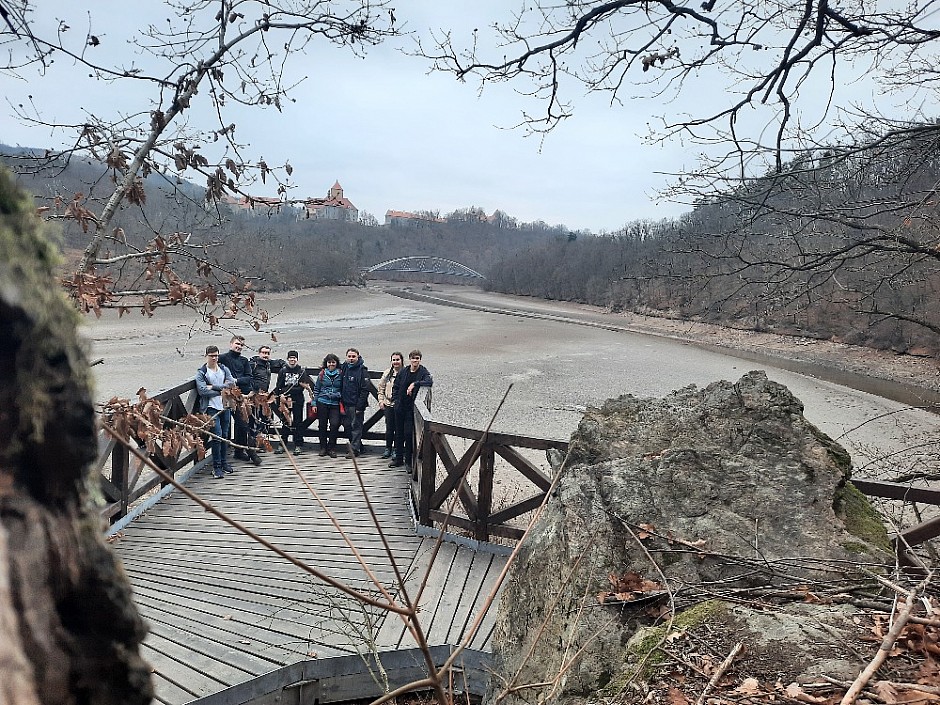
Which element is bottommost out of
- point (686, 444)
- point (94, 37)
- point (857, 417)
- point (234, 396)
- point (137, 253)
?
point (857, 417)

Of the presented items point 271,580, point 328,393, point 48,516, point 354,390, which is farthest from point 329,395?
point 48,516

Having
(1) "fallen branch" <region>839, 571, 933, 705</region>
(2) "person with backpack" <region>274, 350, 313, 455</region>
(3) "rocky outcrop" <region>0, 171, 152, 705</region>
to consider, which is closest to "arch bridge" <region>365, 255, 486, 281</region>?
(2) "person with backpack" <region>274, 350, 313, 455</region>

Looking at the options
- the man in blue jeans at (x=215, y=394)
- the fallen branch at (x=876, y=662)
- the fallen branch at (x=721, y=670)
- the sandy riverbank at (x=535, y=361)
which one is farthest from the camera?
the sandy riverbank at (x=535, y=361)

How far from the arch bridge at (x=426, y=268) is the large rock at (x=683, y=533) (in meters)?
90.3

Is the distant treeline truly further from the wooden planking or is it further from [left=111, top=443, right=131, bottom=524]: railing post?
the wooden planking

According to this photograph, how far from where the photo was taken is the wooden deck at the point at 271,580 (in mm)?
4113

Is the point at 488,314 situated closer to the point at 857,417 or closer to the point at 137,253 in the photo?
the point at 857,417

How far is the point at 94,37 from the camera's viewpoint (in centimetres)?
269

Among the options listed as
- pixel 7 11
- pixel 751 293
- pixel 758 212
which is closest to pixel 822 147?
pixel 758 212

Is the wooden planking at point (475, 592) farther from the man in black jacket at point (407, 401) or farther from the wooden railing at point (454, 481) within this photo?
the man in black jacket at point (407, 401)

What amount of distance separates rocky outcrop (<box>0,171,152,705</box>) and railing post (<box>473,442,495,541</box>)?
4.95 m

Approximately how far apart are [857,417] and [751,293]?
1589 cm

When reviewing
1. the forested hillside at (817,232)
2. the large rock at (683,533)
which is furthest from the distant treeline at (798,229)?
the large rock at (683,533)

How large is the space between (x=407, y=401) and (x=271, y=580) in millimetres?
2801
